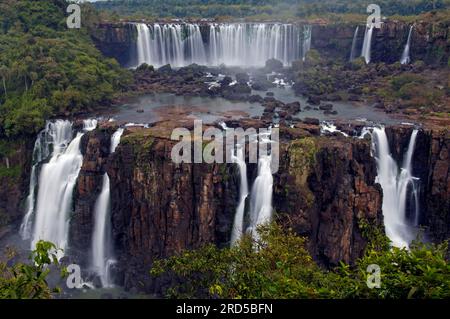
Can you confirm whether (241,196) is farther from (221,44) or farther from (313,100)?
(221,44)

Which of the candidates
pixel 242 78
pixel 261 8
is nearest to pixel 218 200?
pixel 242 78

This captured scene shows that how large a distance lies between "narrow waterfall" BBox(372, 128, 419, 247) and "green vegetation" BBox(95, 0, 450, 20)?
94.5ft

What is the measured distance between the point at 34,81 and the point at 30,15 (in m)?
11.9

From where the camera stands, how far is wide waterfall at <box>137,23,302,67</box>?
4606 cm

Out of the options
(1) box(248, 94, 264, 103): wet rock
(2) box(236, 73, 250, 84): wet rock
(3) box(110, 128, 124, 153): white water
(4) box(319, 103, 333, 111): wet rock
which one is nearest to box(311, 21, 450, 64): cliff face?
(2) box(236, 73, 250, 84): wet rock

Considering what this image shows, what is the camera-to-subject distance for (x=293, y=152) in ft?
76.4

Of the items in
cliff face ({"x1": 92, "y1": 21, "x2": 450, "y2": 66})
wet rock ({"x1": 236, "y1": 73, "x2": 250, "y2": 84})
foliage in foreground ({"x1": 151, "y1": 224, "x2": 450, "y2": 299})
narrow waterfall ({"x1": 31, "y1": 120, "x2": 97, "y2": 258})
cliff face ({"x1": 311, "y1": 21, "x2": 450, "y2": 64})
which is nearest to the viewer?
foliage in foreground ({"x1": 151, "y1": 224, "x2": 450, "y2": 299})

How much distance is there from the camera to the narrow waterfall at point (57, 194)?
26.0 metres

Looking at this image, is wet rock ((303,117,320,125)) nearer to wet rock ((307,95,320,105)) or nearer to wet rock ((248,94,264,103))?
wet rock ((307,95,320,105))

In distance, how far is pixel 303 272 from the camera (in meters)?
11.6

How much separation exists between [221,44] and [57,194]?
26002 millimetres

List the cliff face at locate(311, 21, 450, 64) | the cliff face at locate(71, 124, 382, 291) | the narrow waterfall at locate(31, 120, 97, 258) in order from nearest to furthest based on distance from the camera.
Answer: the cliff face at locate(71, 124, 382, 291) < the narrow waterfall at locate(31, 120, 97, 258) < the cliff face at locate(311, 21, 450, 64)
